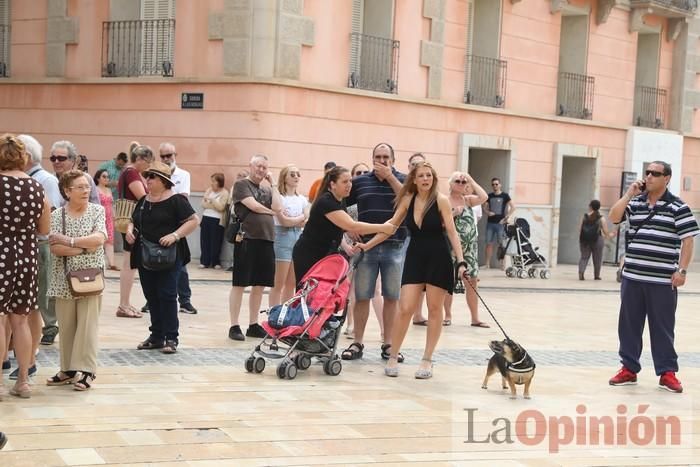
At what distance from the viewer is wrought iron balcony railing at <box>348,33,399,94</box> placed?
21.9 metres

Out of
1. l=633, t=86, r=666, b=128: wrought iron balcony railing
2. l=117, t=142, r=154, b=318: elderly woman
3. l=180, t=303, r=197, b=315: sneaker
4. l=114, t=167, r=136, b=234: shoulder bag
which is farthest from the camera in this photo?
l=633, t=86, r=666, b=128: wrought iron balcony railing

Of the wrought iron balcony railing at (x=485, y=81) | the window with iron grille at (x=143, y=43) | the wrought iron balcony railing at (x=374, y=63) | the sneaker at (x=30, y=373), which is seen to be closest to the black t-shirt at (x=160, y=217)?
the sneaker at (x=30, y=373)

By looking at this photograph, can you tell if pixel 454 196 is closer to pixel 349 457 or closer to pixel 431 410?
pixel 431 410

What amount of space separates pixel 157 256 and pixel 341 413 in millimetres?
2694

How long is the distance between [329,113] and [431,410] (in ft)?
43.3

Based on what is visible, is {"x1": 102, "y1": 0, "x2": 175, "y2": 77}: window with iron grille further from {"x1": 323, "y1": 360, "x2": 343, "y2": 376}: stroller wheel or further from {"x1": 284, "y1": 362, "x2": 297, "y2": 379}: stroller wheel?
{"x1": 284, "y1": 362, "x2": 297, "y2": 379}: stroller wheel

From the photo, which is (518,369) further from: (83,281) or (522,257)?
(522,257)

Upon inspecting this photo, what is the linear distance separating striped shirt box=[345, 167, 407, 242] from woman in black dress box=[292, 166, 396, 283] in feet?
0.88

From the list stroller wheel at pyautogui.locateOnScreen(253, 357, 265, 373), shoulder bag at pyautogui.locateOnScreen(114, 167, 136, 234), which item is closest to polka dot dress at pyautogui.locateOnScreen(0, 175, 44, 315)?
stroller wheel at pyautogui.locateOnScreen(253, 357, 265, 373)

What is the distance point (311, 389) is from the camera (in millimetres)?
9234

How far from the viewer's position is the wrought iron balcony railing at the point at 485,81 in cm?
2455

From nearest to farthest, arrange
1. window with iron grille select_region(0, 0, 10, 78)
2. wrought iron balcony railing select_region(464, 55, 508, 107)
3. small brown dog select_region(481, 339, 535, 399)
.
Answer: small brown dog select_region(481, 339, 535, 399)
window with iron grille select_region(0, 0, 10, 78)
wrought iron balcony railing select_region(464, 55, 508, 107)

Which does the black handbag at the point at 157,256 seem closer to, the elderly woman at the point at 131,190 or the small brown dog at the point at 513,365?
the elderly woman at the point at 131,190

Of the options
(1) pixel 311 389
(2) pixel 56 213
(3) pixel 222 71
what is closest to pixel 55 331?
(2) pixel 56 213
